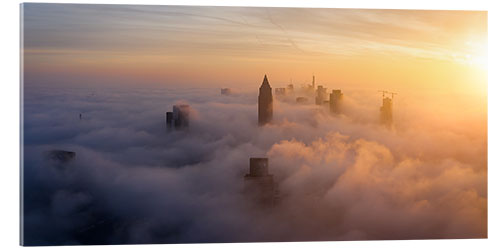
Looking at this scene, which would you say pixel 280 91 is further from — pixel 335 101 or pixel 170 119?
pixel 170 119

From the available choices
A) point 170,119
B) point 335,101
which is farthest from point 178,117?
point 335,101

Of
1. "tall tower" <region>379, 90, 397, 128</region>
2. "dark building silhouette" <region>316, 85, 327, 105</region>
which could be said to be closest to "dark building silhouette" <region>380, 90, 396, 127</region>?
"tall tower" <region>379, 90, 397, 128</region>

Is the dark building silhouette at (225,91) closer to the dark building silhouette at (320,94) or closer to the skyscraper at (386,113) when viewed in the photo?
the dark building silhouette at (320,94)

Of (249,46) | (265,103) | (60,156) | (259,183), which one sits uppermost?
(249,46)

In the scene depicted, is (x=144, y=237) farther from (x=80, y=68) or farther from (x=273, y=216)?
Result: (x=80, y=68)

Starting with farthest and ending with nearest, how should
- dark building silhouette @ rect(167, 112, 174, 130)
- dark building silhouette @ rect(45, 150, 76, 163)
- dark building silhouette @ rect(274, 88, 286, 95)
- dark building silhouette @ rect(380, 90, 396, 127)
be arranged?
dark building silhouette @ rect(380, 90, 396, 127)
dark building silhouette @ rect(274, 88, 286, 95)
dark building silhouette @ rect(167, 112, 174, 130)
dark building silhouette @ rect(45, 150, 76, 163)

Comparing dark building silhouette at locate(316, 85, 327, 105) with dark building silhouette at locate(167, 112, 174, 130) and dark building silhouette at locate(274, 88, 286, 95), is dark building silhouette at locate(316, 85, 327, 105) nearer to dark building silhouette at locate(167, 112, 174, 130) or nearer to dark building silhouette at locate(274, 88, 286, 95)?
dark building silhouette at locate(274, 88, 286, 95)

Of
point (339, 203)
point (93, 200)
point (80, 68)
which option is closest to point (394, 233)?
point (339, 203)
